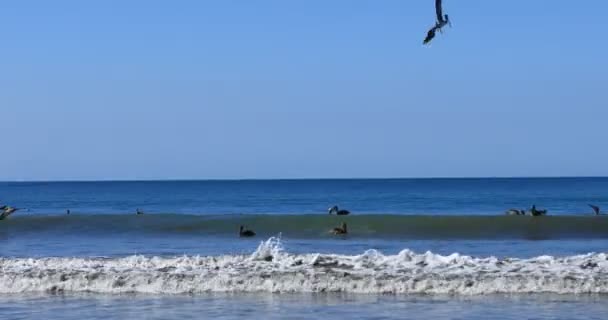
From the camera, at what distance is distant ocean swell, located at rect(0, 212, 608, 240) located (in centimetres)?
3034

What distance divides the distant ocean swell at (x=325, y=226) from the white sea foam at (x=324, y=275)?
12.0 meters

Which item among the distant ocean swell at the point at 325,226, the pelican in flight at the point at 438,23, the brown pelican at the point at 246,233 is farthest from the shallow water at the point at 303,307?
the brown pelican at the point at 246,233

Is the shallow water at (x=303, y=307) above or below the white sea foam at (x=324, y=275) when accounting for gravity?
below

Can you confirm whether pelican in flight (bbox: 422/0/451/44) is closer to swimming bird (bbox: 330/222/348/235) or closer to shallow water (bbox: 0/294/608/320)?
shallow water (bbox: 0/294/608/320)

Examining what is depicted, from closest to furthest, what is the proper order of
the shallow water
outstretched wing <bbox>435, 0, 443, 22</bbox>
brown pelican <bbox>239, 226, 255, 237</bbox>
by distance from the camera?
outstretched wing <bbox>435, 0, 443, 22</bbox>
the shallow water
brown pelican <bbox>239, 226, 255, 237</bbox>

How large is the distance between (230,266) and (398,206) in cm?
5236

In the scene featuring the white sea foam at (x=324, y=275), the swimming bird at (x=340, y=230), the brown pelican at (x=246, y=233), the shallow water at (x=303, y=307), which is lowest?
the shallow water at (x=303, y=307)

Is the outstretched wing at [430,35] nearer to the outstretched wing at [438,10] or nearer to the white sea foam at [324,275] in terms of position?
the outstretched wing at [438,10]

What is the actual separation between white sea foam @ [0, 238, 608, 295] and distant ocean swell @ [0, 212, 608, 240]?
11990mm

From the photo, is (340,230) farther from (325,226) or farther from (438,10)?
(438,10)

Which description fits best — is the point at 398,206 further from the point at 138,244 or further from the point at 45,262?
the point at 45,262

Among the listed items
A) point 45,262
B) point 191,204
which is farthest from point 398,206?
point 45,262

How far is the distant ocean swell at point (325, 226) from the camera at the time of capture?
30344 mm

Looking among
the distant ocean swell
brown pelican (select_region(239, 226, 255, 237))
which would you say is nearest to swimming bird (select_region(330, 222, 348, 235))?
the distant ocean swell
